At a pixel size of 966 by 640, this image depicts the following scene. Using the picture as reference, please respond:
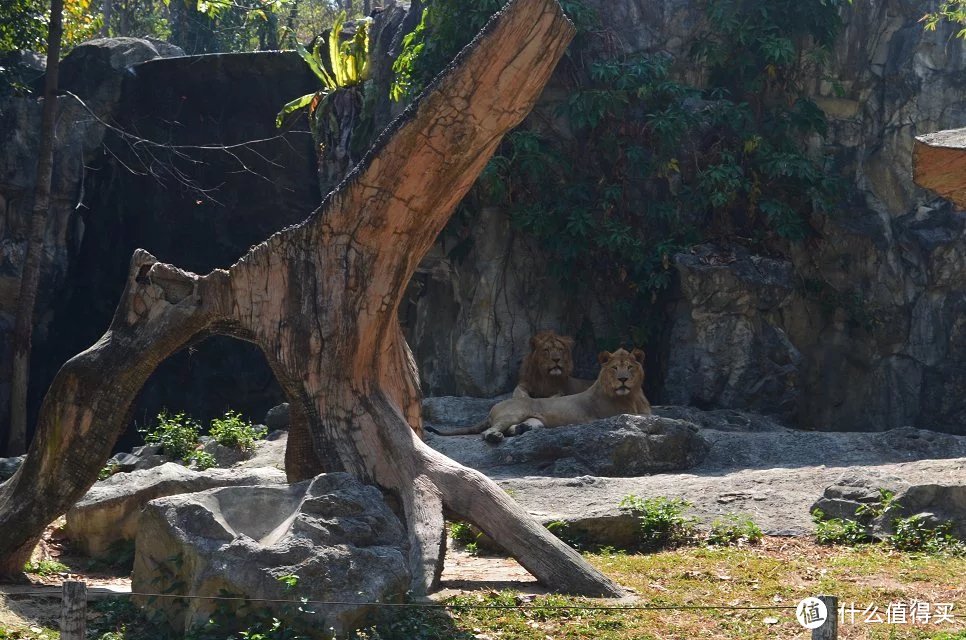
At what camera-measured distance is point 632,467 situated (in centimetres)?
1165

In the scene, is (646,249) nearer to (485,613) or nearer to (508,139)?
(508,139)

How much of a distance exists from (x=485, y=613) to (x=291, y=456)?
7.18ft

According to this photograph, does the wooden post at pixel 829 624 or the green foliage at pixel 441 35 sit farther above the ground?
the green foliage at pixel 441 35

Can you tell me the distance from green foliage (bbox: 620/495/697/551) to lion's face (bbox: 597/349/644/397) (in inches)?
193

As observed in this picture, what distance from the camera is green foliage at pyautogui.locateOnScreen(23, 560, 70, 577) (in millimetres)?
7836

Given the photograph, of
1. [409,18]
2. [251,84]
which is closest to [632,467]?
[409,18]

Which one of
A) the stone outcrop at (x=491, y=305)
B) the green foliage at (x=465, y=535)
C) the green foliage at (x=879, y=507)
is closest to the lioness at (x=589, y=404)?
the stone outcrop at (x=491, y=305)

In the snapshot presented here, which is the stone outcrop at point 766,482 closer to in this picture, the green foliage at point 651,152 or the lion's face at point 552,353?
the lion's face at point 552,353

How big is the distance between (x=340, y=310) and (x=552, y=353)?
812cm

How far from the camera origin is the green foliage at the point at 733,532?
8734 millimetres

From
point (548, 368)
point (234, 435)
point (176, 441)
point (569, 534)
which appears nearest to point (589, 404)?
point (548, 368)

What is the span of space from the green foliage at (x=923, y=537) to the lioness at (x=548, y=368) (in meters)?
7.04

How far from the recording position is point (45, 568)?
795cm

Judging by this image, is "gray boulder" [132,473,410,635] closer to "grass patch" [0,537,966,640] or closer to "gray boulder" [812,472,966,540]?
"grass patch" [0,537,966,640]
